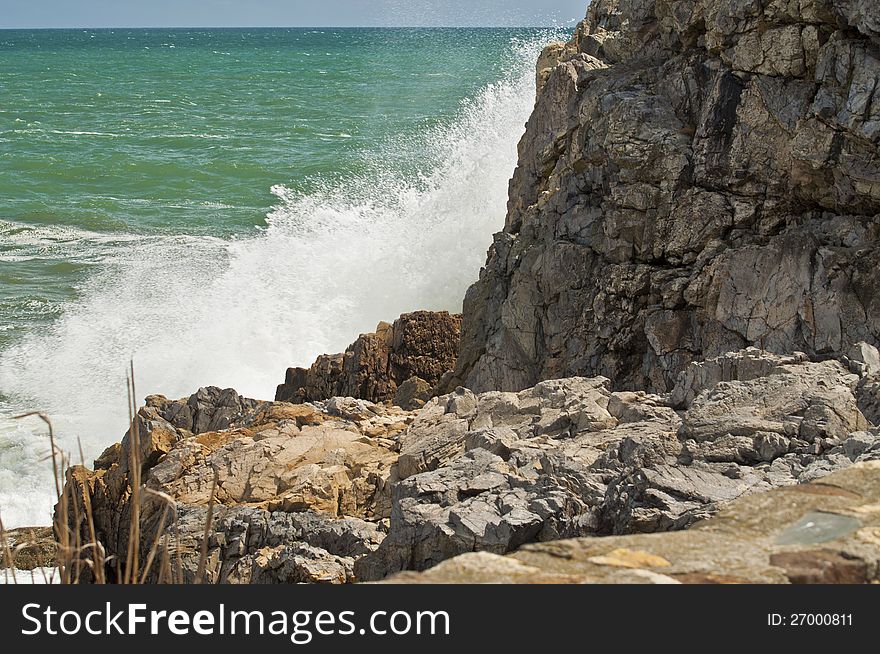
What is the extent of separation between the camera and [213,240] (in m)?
20.1

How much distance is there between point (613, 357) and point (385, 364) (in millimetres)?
3046

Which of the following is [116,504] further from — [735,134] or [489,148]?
[489,148]

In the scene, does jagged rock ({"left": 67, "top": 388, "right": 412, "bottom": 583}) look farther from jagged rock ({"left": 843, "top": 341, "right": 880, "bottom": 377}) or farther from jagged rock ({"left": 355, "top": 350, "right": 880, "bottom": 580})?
jagged rock ({"left": 843, "top": 341, "right": 880, "bottom": 377})

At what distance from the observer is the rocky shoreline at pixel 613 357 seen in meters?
5.23

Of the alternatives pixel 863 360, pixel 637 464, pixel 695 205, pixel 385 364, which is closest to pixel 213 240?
pixel 385 364

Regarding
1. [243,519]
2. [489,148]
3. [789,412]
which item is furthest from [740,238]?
[489,148]

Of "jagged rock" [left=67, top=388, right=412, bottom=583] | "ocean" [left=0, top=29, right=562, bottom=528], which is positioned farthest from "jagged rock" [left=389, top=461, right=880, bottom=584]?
"ocean" [left=0, top=29, right=562, bottom=528]

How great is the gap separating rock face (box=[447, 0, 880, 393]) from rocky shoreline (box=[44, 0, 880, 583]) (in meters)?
0.02

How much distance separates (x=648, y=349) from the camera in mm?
8445

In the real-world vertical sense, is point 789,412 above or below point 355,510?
above

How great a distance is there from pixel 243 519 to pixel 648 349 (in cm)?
381

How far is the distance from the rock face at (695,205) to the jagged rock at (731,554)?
4887 mm

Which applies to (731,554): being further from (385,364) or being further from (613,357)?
(385,364)

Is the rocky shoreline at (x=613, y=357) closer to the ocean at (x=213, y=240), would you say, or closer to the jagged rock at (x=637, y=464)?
the jagged rock at (x=637, y=464)
